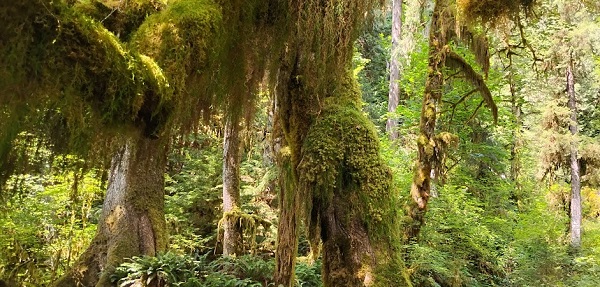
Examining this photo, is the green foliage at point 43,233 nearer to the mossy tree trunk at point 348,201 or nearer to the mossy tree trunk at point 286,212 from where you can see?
the mossy tree trunk at point 286,212

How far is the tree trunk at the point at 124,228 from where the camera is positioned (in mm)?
7750

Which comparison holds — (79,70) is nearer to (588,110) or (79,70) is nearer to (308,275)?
(308,275)

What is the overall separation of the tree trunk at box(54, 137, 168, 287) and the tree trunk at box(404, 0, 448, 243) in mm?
4758

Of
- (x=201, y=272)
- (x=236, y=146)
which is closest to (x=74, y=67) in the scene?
(x=201, y=272)

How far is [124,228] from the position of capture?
26.6 ft

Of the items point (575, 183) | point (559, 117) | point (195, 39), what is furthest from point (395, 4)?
point (195, 39)

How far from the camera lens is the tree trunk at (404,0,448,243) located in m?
8.80

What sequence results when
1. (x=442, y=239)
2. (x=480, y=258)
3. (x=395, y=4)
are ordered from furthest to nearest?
(x=395, y=4) → (x=480, y=258) → (x=442, y=239)

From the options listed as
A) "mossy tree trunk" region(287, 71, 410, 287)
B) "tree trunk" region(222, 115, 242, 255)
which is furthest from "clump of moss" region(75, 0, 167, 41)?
"tree trunk" region(222, 115, 242, 255)

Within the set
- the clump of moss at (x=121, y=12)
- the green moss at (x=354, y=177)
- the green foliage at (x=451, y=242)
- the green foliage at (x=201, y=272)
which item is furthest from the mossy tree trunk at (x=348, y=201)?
the green foliage at (x=451, y=242)

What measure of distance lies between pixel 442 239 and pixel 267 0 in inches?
288

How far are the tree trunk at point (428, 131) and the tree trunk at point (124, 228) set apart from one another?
15.6 ft

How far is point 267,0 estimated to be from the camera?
4035mm

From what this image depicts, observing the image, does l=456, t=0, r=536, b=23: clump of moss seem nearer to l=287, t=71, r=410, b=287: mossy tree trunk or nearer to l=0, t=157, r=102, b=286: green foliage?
l=287, t=71, r=410, b=287: mossy tree trunk
